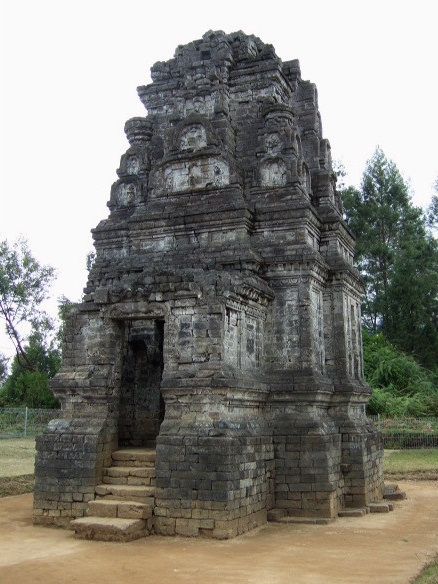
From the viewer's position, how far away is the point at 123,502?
10242 millimetres

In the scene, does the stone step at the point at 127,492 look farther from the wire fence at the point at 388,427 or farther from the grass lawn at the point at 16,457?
the wire fence at the point at 388,427

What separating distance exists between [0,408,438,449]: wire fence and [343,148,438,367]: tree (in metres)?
11.8

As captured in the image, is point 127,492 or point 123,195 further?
point 123,195

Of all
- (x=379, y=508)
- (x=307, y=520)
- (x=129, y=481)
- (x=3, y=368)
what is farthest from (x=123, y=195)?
(x=3, y=368)

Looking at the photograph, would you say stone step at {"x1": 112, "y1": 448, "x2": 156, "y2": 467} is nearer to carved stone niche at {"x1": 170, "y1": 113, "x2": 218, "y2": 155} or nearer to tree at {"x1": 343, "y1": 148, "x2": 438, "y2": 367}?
carved stone niche at {"x1": 170, "y1": 113, "x2": 218, "y2": 155}

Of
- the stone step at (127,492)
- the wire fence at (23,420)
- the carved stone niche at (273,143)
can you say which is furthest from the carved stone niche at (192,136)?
the wire fence at (23,420)

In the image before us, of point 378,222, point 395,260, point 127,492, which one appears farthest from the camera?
point 378,222

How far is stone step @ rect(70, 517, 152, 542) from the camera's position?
946cm

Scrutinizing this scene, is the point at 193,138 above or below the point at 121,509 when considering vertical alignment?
above

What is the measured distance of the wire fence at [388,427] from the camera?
25422mm

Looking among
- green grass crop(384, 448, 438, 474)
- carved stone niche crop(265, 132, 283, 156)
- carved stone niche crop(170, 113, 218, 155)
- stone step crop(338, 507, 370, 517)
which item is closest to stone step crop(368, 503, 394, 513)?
stone step crop(338, 507, 370, 517)

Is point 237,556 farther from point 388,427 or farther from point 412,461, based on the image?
point 388,427

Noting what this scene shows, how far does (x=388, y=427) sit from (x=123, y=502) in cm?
1891

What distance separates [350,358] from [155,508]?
6118 mm
